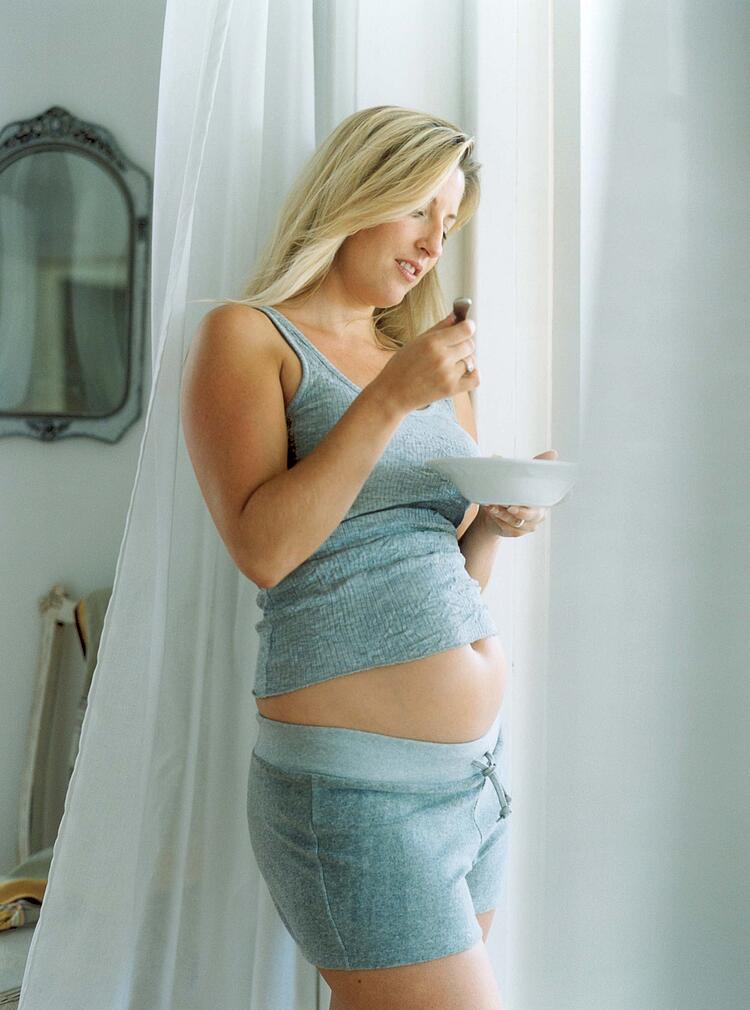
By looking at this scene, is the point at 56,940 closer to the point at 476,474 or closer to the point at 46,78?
the point at 476,474

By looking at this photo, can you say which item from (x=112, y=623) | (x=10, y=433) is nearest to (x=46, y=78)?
(x=10, y=433)

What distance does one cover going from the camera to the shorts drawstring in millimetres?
1037

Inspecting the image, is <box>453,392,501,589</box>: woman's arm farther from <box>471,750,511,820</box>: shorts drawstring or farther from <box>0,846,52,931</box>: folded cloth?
<box>0,846,52,931</box>: folded cloth

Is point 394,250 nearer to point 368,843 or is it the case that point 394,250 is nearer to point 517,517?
point 517,517

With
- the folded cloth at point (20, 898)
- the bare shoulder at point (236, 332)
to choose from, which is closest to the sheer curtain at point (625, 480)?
the bare shoulder at point (236, 332)

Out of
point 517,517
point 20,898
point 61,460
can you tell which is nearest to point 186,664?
point 517,517

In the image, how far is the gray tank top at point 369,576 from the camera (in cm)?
99

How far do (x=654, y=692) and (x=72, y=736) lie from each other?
1.47 meters

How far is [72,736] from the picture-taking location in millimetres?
2240

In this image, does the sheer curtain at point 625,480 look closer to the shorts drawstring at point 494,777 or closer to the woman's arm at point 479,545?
the woman's arm at point 479,545

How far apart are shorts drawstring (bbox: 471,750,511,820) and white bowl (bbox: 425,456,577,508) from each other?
0.28 metres

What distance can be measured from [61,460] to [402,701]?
5.17 feet

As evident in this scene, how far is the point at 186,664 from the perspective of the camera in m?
1.24

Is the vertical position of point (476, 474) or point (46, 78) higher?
point (46, 78)
